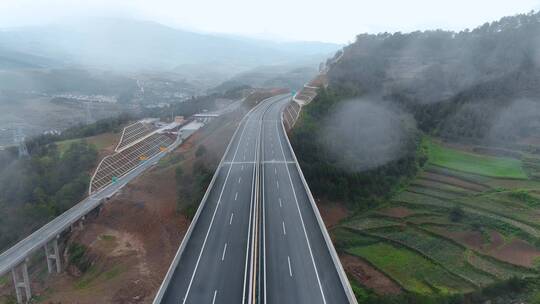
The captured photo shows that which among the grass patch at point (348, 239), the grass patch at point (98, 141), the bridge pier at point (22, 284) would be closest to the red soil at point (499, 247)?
the grass patch at point (348, 239)

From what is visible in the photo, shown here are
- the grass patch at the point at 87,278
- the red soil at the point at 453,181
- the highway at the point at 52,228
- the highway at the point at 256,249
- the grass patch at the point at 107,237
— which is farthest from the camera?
the red soil at the point at 453,181

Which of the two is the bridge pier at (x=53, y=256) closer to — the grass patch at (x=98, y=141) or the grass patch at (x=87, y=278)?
the grass patch at (x=87, y=278)

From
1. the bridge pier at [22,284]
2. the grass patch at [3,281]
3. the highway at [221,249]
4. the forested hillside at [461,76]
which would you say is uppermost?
the forested hillside at [461,76]

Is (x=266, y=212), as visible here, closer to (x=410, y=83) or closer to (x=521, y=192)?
(x=521, y=192)

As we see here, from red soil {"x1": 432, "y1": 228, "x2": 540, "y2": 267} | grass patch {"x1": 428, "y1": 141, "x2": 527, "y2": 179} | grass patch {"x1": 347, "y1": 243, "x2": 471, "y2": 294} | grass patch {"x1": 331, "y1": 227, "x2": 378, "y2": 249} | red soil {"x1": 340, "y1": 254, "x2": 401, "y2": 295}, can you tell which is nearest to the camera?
grass patch {"x1": 347, "y1": 243, "x2": 471, "y2": 294}

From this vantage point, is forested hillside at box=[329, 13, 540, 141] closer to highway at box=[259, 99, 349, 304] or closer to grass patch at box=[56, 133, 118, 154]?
highway at box=[259, 99, 349, 304]

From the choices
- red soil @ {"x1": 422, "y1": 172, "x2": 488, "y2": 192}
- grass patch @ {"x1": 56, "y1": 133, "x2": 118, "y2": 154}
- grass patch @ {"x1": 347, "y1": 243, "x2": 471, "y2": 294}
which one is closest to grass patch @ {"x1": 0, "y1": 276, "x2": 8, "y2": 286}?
grass patch @ {"x1": 56, "y1": 133, "x2": 118, "y2": 154}

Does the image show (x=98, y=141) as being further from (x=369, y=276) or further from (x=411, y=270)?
(x=411, y=270)
